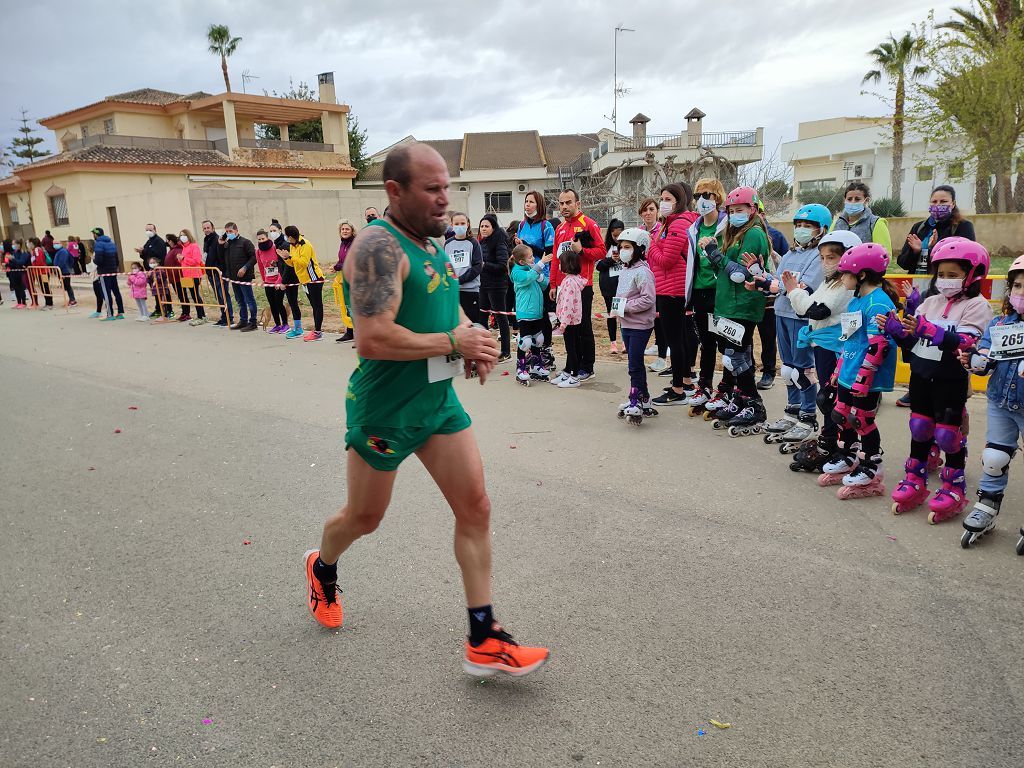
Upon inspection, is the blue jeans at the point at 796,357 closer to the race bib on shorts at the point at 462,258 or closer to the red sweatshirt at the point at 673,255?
the red sweatshirt at the point at 673,255

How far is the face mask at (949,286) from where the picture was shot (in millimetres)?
4000

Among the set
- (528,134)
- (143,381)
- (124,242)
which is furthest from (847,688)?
(528,134)

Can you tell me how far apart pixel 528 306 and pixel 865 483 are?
177 inches

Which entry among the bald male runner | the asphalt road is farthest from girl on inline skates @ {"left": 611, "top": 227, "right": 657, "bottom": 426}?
the bald male runner

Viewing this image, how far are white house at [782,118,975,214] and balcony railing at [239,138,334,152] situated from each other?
25763 millimetres

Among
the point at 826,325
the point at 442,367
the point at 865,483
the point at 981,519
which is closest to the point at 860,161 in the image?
the point at 826,325

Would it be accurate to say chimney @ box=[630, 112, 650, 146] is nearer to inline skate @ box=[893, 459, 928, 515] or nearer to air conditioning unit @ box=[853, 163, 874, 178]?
air conditioning unit @ box=[853, 163, 874, 178]

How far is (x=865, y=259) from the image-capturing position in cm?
446

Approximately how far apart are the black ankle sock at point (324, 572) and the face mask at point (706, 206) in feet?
15.5

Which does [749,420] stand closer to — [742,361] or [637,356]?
A: [742,361]

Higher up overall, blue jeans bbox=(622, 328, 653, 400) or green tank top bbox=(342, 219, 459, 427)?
green tank top bbox=(342, 219, 459, 427)

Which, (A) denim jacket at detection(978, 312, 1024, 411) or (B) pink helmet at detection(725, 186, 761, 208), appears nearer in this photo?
(A) denim jacket at detection(978, 312, 1024, 411)

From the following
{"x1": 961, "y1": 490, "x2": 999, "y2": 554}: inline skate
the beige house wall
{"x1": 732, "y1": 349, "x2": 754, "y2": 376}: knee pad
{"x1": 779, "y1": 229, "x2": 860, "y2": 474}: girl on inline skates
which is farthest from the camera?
the beige house wall

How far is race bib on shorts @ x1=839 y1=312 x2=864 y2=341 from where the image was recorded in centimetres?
450
